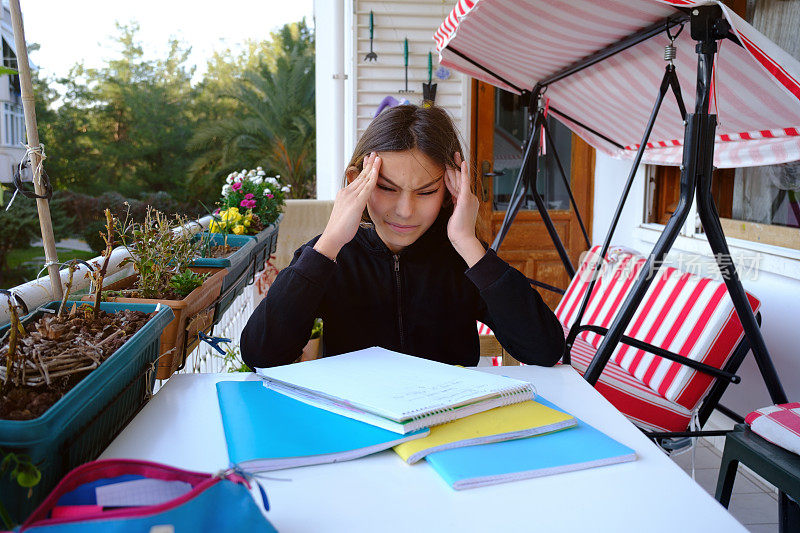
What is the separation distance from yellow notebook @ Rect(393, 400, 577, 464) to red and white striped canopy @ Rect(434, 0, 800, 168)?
0.87 m

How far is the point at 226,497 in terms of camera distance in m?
0.55

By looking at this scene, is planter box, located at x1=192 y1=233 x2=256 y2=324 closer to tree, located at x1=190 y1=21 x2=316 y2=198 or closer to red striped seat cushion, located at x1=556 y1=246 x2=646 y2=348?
red striped seat cushion, located at x1=556 y1=246 x2=646 y2=348

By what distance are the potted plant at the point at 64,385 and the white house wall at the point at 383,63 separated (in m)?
3.51

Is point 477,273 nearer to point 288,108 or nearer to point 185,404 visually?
point 185,404

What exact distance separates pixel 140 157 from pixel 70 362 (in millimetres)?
19873

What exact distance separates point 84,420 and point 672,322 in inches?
87.1

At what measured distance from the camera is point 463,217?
1474 mm

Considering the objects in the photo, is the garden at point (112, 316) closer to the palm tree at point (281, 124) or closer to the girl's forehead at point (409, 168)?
the girl's forehead at point (409, 168)

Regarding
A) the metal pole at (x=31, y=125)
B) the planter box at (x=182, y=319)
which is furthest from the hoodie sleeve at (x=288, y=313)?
the metal pole at (x=31, y=125)

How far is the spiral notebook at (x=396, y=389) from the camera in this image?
86cm

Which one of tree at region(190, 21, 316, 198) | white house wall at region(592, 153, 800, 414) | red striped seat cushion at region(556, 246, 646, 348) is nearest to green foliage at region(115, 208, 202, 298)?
red striped seat cushion at region(556, 246, 646, 348)

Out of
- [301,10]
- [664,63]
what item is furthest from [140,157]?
[664,63]

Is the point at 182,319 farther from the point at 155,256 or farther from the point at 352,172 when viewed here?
the point at 352,172

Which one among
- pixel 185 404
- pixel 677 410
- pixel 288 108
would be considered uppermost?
pixel 288 108
